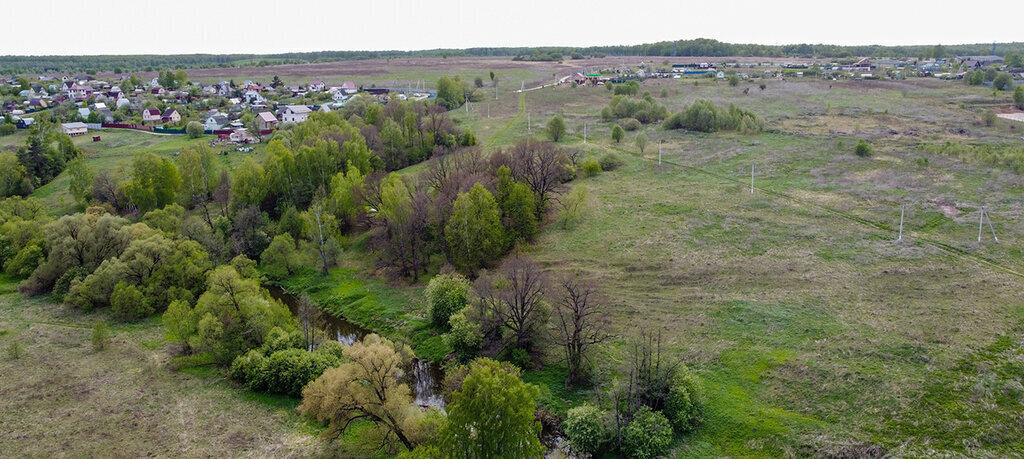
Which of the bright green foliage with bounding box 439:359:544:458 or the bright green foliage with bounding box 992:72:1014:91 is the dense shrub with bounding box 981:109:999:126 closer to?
the bright green foliage with bounding box 992:72:1014:91

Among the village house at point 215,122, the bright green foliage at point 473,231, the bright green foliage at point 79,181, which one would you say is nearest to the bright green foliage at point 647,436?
the bright green foliage at point 473,231

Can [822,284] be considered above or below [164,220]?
below

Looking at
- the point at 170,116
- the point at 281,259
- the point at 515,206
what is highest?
the point at 170,116

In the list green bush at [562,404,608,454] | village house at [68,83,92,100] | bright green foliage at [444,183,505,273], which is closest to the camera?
green bush at [562,404,608,454]

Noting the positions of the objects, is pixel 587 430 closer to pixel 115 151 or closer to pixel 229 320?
pixel 229 320

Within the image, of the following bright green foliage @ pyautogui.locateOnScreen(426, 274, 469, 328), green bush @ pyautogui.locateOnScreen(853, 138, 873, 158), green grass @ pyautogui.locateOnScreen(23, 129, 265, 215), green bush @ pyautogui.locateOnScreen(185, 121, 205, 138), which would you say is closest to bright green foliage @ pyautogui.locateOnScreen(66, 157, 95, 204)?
green grass @ pyautogui.locateOnScreen(23, 129, 265, 215)

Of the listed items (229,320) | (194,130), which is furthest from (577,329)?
(194,130)

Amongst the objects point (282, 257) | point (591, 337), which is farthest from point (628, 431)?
point (282, 257)
